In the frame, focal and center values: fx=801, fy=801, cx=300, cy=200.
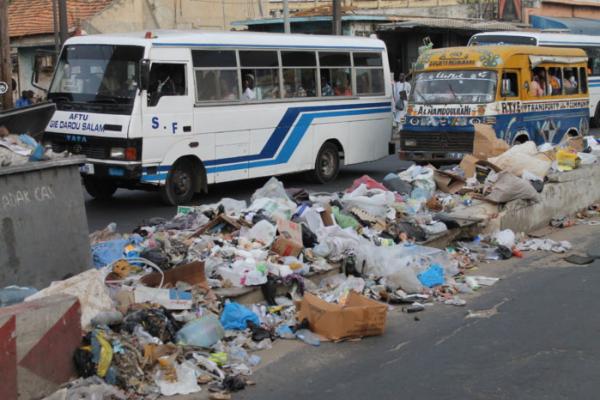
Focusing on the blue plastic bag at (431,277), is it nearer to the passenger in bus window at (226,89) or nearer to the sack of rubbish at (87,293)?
the sack of rubbish at (87,293)

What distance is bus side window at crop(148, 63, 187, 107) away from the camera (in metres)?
11.9

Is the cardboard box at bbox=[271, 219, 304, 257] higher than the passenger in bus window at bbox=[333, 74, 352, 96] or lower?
lower

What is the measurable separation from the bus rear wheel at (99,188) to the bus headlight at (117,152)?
3.91 ft

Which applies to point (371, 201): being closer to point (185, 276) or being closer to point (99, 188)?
point (185, 276)

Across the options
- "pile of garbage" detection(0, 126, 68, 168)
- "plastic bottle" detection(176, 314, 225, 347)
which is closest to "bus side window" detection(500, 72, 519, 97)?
"pile of garbage" detection(0, 126, 68, 168)

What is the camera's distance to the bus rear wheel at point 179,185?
40.3ft

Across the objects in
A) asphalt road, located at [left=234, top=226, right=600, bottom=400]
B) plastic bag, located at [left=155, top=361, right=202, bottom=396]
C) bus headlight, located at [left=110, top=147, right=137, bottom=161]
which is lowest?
asphalt road, located at [left=234, top=226, right=600, bottom=400]

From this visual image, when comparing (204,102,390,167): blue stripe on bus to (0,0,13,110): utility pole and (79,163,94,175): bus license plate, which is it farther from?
(0,0,13,110): utility pole

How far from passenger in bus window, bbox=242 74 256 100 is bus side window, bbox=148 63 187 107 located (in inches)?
53.1

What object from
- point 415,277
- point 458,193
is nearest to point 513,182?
point 458,193

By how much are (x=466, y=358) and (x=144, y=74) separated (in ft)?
24.6

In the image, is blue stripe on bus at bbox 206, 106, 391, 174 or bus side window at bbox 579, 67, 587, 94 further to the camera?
bus side window at bbox 579, 67, 587, 94

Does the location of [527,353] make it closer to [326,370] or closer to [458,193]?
[326,370]

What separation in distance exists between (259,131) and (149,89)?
237 cm
